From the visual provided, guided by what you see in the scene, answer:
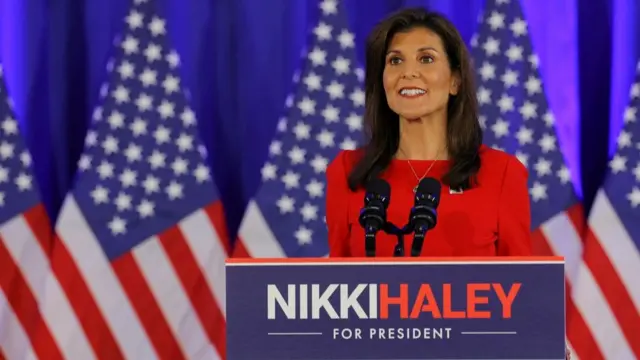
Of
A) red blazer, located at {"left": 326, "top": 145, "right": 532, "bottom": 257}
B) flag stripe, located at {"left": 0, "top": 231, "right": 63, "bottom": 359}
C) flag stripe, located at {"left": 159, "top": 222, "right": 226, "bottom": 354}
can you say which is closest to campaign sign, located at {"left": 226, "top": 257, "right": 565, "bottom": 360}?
red blazer, located at {"left": 326, "top": 145, "right": 532, "bottom": 257}

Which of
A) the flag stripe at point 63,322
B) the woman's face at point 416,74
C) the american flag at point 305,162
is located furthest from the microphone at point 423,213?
the flag stripe at point 63,322

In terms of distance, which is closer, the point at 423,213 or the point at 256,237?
the point at 423,213

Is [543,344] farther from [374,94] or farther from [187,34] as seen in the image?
[187,34]

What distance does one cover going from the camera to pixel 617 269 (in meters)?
3.59

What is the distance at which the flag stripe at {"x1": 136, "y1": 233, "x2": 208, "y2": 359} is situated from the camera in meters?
3.73

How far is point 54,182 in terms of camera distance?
388 cm

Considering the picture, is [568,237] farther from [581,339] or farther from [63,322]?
[63,322]

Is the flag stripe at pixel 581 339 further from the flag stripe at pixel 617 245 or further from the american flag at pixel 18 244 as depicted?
the american flag at pixel 18 244

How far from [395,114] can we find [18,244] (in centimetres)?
202

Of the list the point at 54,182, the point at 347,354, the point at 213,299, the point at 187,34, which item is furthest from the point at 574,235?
the point at 347,354

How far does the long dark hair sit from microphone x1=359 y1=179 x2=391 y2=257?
20.5 inches

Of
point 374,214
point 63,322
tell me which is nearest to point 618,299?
point 63,322

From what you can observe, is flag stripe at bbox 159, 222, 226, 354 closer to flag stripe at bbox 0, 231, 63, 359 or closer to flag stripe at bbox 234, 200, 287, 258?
flag stripe at bbox 234, 200, 287, 258

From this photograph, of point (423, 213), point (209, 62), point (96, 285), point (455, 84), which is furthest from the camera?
point (209, 62)
